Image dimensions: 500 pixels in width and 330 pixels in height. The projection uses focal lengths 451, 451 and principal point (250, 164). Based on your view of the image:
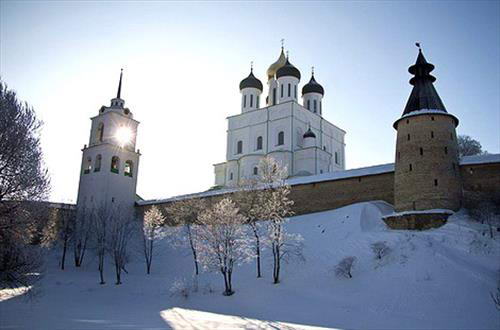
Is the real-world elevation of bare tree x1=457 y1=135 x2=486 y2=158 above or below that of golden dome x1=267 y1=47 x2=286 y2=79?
below

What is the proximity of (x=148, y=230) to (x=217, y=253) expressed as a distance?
645 cm

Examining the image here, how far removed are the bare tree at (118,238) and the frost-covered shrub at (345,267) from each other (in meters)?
9.74

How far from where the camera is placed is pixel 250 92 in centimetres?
3559

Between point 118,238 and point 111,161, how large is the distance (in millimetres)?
7283

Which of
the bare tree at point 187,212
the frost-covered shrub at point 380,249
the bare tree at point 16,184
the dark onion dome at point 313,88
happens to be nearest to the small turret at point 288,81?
the dark onion dome at point 313,88

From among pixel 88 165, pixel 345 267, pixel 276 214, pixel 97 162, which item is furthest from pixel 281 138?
pixel 345 267

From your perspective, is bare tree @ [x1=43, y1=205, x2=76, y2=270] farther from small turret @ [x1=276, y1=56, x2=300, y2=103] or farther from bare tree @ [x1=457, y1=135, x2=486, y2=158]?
bare tree @ [x1=457, y1=135, x2=486, y2=158]

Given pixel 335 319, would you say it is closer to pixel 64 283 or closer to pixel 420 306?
pixel 420 306

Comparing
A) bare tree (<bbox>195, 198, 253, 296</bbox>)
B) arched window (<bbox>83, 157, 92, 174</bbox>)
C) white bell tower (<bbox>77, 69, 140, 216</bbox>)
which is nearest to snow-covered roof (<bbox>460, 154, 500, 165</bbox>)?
bare tree (<bbox>195, 198, 253, 296</bbox>)

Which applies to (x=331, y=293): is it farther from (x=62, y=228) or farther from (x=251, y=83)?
(x=251, y=83)

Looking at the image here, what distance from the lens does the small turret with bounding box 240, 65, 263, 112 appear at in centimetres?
3541

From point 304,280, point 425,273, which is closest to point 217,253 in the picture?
point 304,280

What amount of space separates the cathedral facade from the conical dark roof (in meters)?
11.3

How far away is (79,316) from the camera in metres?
12.4
